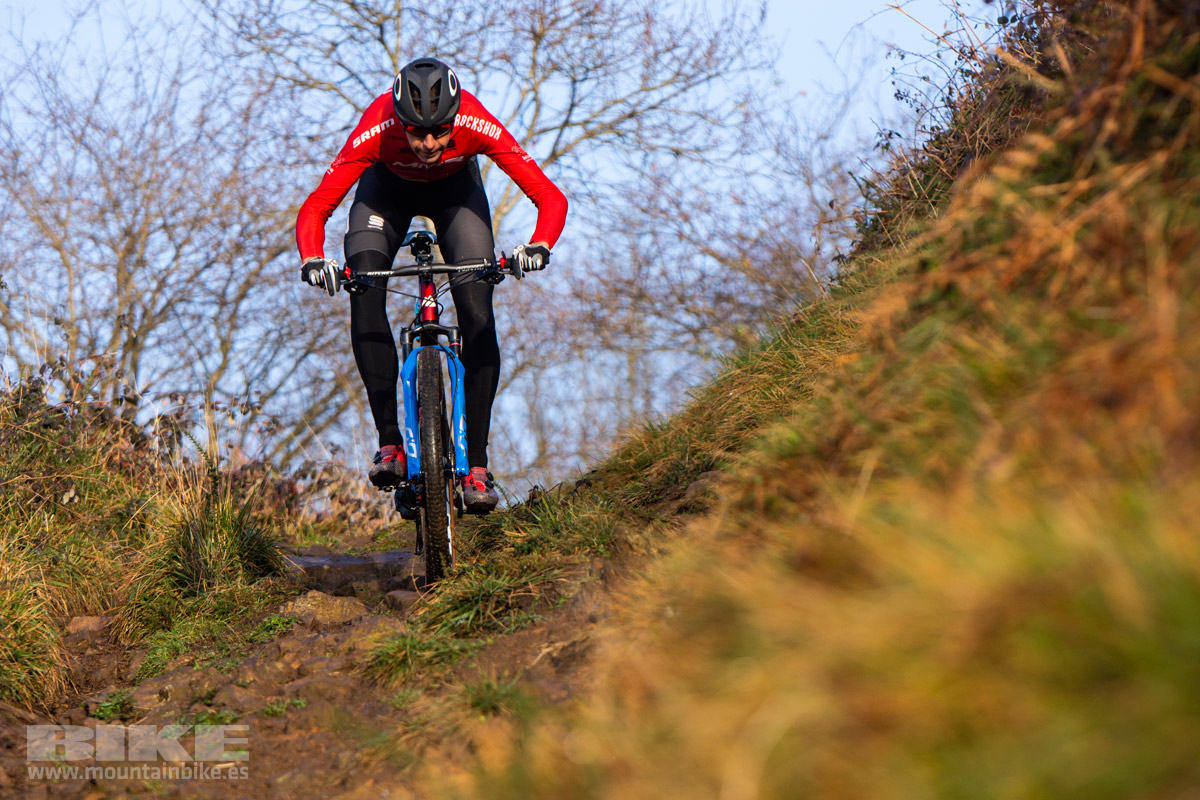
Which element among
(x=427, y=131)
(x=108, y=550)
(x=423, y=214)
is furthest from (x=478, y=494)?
(x=108, y=550)

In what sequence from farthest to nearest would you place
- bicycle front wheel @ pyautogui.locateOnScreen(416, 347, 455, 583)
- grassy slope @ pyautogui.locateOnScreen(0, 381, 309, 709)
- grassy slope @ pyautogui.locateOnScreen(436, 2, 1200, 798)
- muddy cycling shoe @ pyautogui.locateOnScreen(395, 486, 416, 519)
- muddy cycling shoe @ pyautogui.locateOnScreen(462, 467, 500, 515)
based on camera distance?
muddy cycling shoe @ pyautogui.locateOnScreen(395, 486, 416, 519) < muddy cycling shoe @ pyautogui.locateOnScreen(462, 467, 500, 515) < bicycle front wheel @ pyautogui.locateOnScreen(416, 347, 455, 583) < grassy slope @ pyautogui.locateOnScreen(0, 381, 309, 709) < grassy slope @ pyautogui.locateOnScreen(436, 2, 1200, 798)

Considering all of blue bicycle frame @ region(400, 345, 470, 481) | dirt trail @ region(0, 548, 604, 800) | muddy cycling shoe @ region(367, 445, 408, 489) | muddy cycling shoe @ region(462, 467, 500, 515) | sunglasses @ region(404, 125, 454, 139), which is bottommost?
dirt trail @ region(0, 548, 604, 800)

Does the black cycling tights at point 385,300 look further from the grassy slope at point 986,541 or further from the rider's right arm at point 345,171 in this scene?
the grassy slope at point 986,541

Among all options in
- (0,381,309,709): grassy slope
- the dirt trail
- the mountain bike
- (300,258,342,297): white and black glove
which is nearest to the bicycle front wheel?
the mountain bike

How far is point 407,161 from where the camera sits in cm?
524

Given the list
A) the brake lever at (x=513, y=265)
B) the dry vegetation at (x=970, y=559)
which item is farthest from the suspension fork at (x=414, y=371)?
the dry vegetation at (x=970, y=559)

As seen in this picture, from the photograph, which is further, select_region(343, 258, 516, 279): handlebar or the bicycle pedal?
the bicycle pedal

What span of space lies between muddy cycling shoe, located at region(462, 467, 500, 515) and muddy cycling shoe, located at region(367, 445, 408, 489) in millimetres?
291

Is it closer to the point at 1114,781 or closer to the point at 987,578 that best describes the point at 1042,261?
the point at 987,578

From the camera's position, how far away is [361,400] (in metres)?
15.7

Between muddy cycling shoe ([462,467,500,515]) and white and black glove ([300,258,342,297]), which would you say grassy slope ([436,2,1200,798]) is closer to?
muddy cycling shoe ([462,467,500,515])

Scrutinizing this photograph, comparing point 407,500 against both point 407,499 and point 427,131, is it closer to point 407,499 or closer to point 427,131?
point 407,499

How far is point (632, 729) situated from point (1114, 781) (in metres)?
0.88

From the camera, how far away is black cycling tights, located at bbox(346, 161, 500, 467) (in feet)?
16.5
